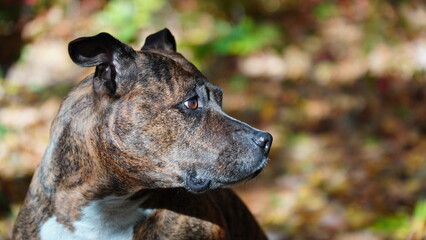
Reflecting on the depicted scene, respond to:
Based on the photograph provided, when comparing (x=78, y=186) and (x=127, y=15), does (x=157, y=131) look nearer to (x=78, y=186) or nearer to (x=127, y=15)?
(x=78, y=186)

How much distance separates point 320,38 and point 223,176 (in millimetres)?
7637

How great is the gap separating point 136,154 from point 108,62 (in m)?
0.52

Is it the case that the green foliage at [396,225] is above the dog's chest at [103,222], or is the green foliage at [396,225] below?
above

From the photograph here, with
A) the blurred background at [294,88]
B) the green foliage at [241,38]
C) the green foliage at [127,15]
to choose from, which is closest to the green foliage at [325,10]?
the blurred background at [294,88]

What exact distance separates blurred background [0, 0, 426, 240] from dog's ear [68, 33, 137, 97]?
2.63m

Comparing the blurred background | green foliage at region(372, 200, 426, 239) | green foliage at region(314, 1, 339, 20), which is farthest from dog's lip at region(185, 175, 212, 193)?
green foliage at region(314, 1, 339, 20)

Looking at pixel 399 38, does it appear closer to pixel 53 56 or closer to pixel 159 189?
pixel 53 56

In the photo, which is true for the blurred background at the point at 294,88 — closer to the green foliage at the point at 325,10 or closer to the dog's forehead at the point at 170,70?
the green foliage at the point at 325,10

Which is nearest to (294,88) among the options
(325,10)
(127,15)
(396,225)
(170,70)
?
(325,10)

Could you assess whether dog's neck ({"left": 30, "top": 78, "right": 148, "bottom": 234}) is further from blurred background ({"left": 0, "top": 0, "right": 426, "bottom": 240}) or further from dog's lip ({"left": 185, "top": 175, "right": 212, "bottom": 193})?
blurred background ({"left": 0, "top": 0, "right": 426, "bottom": 240})

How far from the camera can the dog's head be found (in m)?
3.74

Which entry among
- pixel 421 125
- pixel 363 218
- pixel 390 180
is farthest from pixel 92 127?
pixel 421 125

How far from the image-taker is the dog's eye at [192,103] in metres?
3.87

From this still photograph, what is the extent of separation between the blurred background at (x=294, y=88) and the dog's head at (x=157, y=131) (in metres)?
2.58
